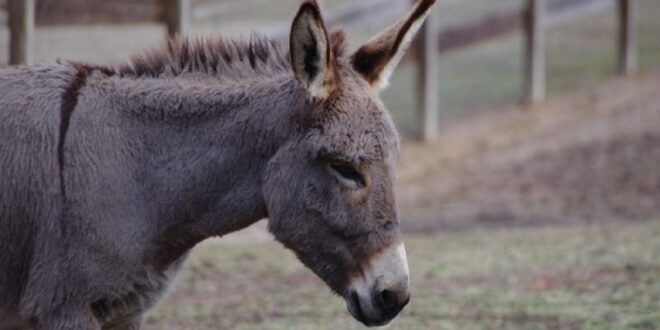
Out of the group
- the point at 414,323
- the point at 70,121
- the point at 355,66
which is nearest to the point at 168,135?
the point at 70,121

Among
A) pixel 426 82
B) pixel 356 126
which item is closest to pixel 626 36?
pixel 426 82

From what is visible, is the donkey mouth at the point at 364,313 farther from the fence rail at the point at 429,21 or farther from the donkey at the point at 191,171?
→ the fence rail at the point at 429,21

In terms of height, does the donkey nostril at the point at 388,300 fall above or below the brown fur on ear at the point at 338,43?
below

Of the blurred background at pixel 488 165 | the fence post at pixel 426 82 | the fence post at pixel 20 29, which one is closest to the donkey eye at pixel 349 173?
the blurred background at pixel 488 165

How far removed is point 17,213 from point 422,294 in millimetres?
4107

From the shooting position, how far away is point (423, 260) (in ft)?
32.3

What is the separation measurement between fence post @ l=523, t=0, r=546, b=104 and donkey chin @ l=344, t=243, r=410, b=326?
12.6 meters

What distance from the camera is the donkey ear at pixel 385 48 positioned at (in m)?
5.04

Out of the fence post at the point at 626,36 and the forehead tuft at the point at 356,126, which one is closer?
the forehead tuft at the point at 356,126

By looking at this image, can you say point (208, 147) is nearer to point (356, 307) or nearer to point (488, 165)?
point (356, 307)

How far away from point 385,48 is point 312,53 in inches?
15.4

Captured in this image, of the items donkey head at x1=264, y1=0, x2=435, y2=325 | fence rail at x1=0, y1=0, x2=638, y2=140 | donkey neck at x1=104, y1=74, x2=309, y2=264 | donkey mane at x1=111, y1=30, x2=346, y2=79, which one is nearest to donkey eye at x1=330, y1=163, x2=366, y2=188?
donkey head at x1=264, y1=0, x2=435, y2=325

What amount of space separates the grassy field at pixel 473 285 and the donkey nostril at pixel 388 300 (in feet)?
9.16

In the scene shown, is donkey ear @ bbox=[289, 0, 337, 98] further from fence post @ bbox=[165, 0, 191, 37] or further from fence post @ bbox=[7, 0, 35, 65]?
fence post @ bbox=[165, 0, 191, 37]
